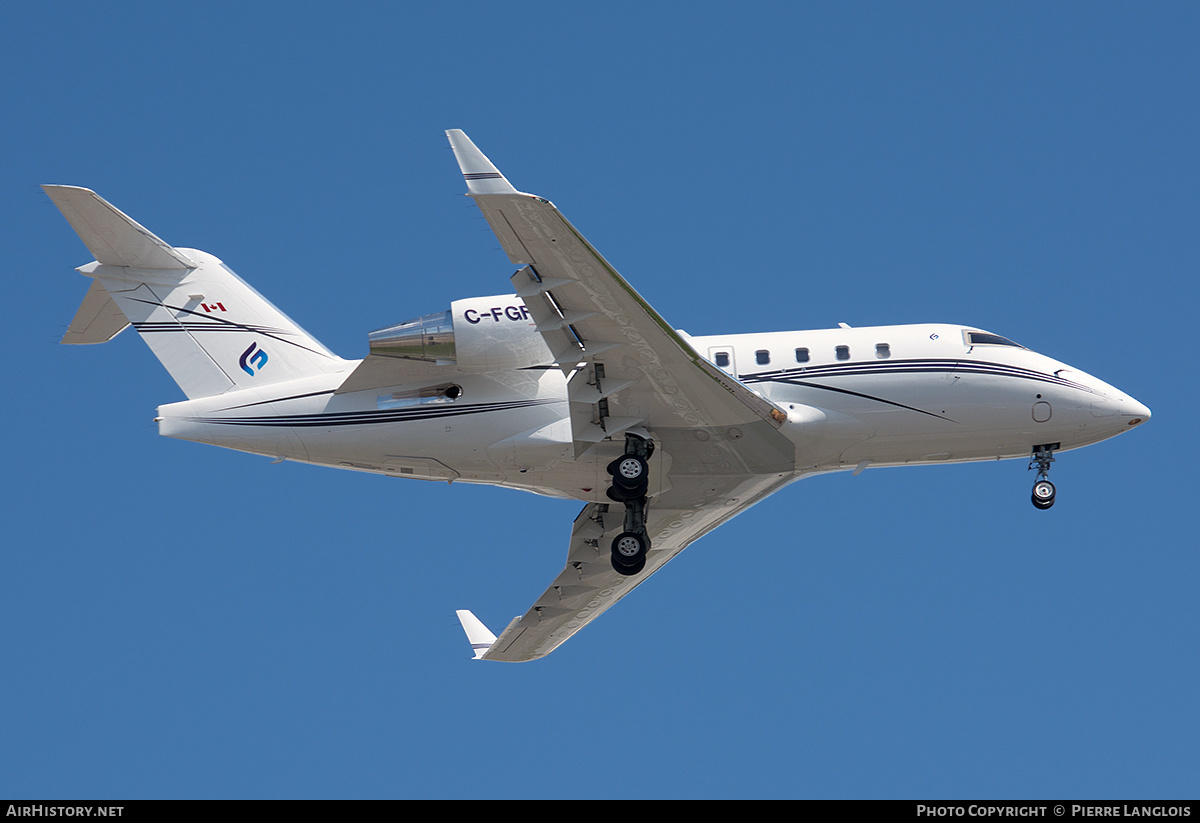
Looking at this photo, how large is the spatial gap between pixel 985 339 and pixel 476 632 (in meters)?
12.9

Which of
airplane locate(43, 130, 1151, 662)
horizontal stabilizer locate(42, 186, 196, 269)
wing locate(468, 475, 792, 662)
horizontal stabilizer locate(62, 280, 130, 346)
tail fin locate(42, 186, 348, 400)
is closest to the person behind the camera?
airplane locate(43, 130, 1151, 662)

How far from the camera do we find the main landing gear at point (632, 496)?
22875 millimetres

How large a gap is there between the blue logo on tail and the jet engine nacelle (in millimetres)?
2854

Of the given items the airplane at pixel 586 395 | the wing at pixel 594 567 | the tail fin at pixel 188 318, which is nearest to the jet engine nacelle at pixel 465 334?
the airplane at pixel 586 395

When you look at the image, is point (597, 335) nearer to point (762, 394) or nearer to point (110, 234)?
point (762, 394)

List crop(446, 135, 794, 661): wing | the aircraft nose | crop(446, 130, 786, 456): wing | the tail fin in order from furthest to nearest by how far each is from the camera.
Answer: the aircraft nose < the tail fin < crop(446, 135, 794, 661): wing < crop(446, 130, 786, 456): wing

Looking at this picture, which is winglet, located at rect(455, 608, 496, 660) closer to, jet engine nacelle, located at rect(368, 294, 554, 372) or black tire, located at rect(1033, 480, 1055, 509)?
jet engine nacelle, located at rect(368, 294, 554, 372)

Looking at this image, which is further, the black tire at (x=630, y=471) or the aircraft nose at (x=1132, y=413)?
the aircraft nose at (x=1132, y=413)

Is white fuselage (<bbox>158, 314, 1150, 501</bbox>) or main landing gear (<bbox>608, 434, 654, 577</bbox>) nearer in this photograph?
main landing gear (<bbox>608, 434, 654, 577</bbox>)

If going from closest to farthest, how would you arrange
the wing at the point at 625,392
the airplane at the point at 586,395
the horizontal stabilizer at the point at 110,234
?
the wing at the point at 625,392 → the airplane at the point at 586,395 → the horizontal stabilizer at the point at 110,234

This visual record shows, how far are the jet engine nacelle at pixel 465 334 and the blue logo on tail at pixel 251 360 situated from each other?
9.36 ft

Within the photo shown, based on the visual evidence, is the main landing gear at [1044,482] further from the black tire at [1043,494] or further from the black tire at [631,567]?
the black tire at [631,567]

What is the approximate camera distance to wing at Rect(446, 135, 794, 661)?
1955 cm

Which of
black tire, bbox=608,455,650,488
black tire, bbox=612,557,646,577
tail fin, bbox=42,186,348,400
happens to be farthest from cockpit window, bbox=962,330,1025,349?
tail fin, bbox=42,186,348,400
